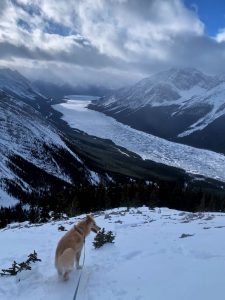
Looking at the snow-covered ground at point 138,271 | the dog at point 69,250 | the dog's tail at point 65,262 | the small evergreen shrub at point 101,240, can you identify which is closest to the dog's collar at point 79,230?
the dog at point 69,250

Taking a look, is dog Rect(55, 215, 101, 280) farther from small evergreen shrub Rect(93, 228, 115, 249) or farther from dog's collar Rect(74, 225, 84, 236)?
small evergreen shrub Rect(93, 228, 115, 249)

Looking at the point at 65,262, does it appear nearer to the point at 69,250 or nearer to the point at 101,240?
the point at 69,250

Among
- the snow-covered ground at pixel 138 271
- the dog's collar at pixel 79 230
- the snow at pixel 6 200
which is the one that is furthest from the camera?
the snow at pixel 6 200

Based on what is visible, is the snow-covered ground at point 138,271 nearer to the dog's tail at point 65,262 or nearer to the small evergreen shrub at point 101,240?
the small evergreen shrub at point 101,240

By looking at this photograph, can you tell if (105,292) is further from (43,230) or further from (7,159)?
(7,159)

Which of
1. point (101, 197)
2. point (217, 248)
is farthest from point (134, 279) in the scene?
point (101, 197)
